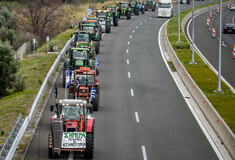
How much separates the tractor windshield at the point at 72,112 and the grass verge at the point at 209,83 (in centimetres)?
774

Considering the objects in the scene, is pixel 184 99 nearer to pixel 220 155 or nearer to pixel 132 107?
pixel 132 107

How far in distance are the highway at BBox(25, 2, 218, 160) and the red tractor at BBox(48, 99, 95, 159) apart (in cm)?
79

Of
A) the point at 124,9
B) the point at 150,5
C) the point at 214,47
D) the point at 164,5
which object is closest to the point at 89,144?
the point at 214,47

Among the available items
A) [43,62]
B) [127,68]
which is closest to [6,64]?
[43,62]

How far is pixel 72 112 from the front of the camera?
21.4m

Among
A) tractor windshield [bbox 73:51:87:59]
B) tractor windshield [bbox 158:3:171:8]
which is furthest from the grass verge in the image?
tractor windshield [bbox 158:3:171:8]

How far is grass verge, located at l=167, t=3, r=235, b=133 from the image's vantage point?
92.1 feet

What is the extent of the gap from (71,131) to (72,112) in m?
0.86

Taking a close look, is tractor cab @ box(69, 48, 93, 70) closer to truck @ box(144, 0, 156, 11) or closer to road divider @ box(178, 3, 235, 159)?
road divider @ box(178, 3, 235, 159)

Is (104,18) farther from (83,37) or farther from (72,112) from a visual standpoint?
(72,112)

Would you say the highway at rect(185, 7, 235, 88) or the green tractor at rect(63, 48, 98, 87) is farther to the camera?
the highway at rect(185, 7, 235, 88)

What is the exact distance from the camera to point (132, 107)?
1206 inches

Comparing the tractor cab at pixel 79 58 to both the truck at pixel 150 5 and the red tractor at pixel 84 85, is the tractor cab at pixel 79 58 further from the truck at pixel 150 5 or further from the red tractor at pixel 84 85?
the truck at pixel 150 5

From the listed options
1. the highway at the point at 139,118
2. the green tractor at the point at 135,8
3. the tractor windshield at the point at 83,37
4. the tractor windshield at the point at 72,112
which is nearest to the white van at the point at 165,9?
the green tractor at the point at 135,8
